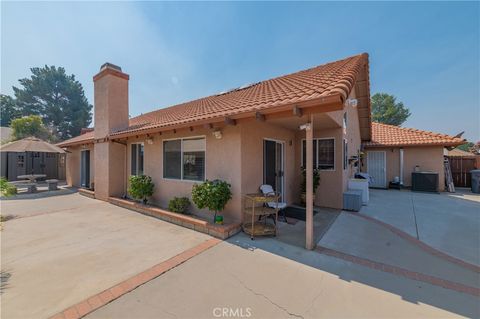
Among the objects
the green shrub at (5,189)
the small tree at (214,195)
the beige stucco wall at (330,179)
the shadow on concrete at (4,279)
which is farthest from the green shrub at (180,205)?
the green shrub at (5,189)

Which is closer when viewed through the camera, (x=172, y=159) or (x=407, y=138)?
(x=172, y=159)

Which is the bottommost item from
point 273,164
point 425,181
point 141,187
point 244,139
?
point 425,181

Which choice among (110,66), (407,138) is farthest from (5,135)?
(407,138)

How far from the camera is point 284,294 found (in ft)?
9.66

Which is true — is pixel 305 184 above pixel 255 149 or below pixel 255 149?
below

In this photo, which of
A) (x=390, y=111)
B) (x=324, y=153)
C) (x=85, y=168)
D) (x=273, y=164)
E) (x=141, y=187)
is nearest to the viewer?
(x=273, y=164)

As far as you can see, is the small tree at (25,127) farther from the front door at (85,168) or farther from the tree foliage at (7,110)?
the front door at (85,168)

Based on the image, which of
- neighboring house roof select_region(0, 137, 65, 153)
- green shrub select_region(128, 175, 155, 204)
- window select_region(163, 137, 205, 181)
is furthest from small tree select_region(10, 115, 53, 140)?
window select_region(163, 137, 205, 181)

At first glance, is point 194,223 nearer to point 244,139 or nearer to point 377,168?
point 244,139

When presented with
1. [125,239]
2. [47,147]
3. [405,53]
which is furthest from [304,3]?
[47,147]

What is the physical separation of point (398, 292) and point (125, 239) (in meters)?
5.63

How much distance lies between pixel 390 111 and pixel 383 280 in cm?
4140

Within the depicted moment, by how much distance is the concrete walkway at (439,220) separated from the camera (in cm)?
459

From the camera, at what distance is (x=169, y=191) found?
755 centimetres
